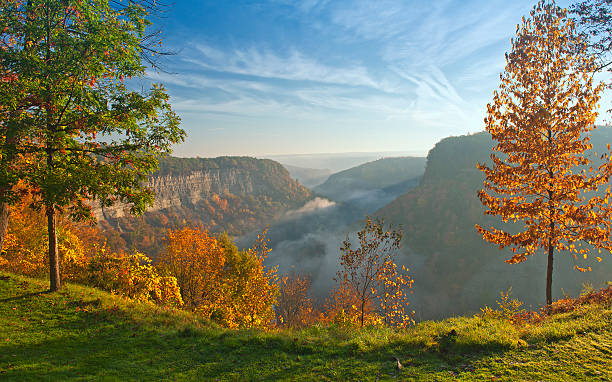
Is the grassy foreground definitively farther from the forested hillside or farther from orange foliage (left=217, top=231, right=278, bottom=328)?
the forested hillside

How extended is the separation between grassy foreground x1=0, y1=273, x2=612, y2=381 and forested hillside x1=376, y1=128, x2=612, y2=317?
333 feet

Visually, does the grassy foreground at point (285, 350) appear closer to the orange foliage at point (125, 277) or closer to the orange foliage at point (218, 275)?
the orange foliage at point (125, 277)

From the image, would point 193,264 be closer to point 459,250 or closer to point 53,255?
point 53,255

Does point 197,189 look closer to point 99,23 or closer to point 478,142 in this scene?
point 478,142

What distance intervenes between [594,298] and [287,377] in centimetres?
1195

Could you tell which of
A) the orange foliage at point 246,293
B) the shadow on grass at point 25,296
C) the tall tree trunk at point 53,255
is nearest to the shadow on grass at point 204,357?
the shadow on grass at point 25,296

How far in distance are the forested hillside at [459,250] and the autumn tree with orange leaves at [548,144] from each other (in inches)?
3857

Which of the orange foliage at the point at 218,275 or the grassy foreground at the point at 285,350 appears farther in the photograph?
the orange foliage at the point at 218,275

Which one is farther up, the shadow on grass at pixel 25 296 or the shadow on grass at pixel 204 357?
the shadow on grass at pixel 25 296

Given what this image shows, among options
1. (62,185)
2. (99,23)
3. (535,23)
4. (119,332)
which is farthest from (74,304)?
(535,23)

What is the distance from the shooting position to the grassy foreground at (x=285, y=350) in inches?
248

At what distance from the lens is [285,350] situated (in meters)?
8.50

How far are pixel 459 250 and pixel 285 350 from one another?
137m

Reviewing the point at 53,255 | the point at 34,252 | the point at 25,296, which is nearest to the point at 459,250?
the point at 34,252
